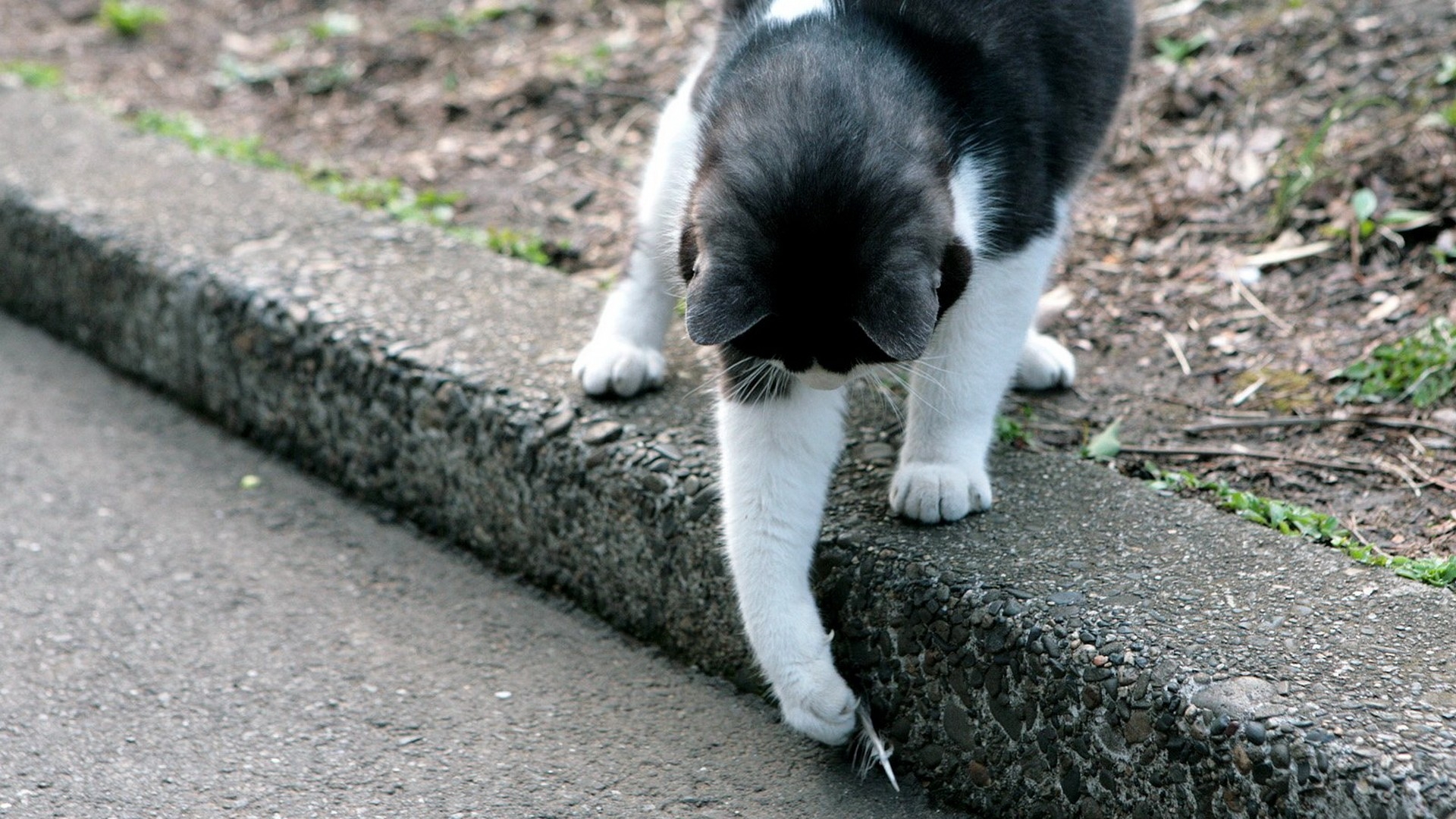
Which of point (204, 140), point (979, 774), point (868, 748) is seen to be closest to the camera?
point (979, 774)

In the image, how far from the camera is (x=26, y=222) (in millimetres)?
3488

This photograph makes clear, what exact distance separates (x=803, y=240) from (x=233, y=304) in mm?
1671

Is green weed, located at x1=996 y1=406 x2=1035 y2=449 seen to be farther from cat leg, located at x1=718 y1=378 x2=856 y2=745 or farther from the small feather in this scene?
the small feather

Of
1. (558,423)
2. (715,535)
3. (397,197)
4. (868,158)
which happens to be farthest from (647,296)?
(397,197)

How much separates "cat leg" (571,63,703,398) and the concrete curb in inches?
2.4

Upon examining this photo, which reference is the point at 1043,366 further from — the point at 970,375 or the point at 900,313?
the point at 900,313

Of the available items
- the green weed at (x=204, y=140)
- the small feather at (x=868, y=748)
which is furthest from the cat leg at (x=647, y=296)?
the green weed at (x=204, y=140)

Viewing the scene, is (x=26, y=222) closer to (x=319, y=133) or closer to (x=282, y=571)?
(x=319, y=133)

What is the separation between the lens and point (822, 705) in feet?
6.84

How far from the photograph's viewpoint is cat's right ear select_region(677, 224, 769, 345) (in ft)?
5.83

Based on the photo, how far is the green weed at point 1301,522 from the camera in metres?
2.06

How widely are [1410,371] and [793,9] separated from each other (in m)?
1.37

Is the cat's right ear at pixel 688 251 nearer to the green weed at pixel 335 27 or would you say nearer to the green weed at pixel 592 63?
the green weed at pixel 592 63

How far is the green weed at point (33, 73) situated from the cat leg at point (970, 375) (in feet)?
11.3
